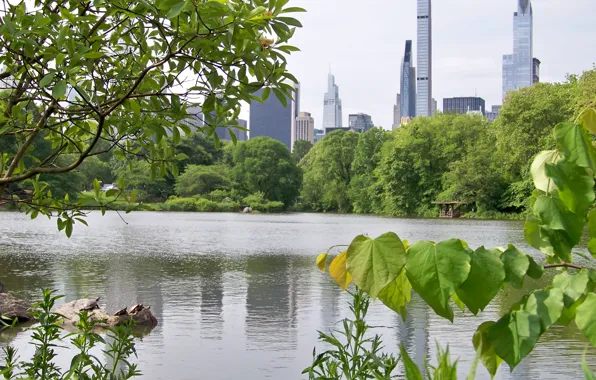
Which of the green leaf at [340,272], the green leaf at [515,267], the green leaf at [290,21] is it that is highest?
the green leaf at [290,21]

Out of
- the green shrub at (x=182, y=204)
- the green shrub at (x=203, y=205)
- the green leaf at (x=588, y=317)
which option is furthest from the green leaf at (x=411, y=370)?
the green shrub at (x=203, y=205)

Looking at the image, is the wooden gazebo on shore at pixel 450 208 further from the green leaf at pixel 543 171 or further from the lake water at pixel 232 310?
the green leaf at pixel 543 171

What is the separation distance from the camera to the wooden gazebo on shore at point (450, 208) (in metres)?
55.7

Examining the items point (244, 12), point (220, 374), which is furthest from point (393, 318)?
point (244, 12)

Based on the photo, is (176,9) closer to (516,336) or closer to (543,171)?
(543,171)

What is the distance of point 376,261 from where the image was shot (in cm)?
78

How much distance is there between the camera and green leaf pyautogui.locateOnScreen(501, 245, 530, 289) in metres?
0.81

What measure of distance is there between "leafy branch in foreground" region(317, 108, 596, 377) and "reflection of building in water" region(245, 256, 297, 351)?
6.93 meters

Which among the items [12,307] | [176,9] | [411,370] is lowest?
[12,307]

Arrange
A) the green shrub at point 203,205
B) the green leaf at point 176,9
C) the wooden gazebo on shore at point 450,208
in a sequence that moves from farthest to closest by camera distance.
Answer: the green shrub at point 203,205, the wooden gazebo on shore at point 450,208, the green leaf at point 176,9

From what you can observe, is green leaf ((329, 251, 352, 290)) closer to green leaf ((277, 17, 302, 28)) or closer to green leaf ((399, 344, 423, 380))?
green leaf ((399, 344, 423, 380))

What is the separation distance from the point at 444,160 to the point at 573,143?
6141 centimetres

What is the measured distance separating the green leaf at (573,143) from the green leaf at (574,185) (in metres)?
0.01

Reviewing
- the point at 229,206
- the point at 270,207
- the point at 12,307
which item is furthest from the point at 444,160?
the point at 12,307
